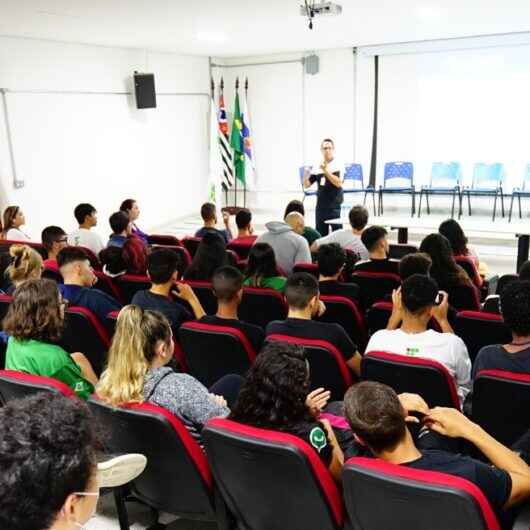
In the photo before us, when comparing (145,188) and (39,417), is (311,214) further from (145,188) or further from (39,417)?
(39,417)

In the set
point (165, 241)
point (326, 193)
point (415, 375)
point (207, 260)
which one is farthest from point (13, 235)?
point (415, 375)

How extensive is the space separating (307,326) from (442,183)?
28.6 feet

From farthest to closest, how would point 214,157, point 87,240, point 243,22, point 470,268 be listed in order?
point 214,157, point 243,22, point 87,240, point 470,268

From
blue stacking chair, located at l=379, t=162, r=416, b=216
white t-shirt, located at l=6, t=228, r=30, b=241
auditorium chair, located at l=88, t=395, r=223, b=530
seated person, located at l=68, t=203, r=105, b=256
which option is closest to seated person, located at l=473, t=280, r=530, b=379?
auditorium chair, located at l=88, t=395, r=223, b=530

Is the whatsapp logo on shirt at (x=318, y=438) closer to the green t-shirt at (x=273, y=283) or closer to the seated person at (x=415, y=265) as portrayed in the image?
the seated person at (x=415, y=265)

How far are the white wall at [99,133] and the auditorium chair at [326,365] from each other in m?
6.88

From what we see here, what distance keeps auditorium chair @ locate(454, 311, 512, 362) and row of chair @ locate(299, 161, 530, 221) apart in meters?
7.21

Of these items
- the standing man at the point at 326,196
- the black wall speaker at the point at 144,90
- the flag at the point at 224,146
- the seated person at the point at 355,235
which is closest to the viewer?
the seated person at the point at 355,235

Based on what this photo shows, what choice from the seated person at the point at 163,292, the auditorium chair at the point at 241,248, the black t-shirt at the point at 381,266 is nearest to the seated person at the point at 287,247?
the auditorium chair at the point at 241,248

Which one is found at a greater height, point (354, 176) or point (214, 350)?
point (354, 176)

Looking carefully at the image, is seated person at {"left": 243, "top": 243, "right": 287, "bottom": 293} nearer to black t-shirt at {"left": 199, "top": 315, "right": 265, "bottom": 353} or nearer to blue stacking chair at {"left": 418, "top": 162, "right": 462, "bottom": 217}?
black t-shirt at {"left": 199, "top": 315, "right": 265, "bottom": 353}

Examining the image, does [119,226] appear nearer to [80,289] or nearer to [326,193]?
[80,289]

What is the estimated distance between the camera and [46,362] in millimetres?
2785

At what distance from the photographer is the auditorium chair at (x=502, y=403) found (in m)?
2.43
